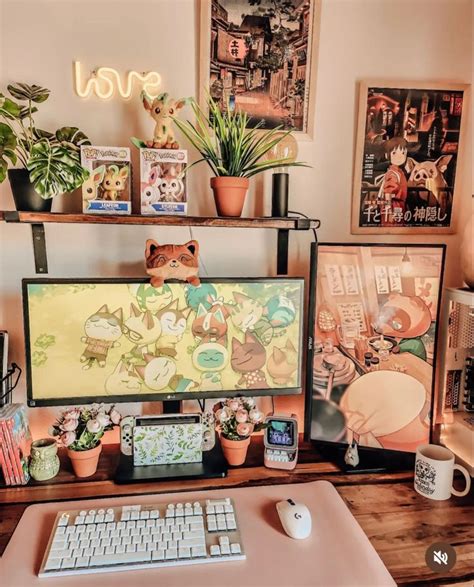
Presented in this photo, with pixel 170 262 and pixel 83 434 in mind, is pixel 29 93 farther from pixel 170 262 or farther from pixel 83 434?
pixel 83 434

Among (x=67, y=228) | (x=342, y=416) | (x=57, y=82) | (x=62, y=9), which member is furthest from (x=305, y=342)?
(x=62, y=9)

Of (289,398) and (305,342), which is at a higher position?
(305,342)

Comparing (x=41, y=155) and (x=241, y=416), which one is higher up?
(x=41, y=155)

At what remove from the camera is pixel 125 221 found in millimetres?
1179

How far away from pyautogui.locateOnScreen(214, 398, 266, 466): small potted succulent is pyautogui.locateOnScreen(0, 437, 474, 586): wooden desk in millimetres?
47

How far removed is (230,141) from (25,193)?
1.82 ft

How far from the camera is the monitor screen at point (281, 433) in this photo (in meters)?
1.24

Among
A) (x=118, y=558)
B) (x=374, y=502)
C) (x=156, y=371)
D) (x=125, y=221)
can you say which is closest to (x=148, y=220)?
(x=125, y=221)

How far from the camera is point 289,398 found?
1511 millimetres

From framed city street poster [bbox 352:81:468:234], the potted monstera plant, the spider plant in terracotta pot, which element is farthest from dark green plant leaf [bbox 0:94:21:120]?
framed city street poster [bbox 352:81:468:234]

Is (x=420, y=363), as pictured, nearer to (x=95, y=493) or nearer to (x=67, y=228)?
(x=95, y=493)

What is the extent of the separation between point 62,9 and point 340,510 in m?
1.49

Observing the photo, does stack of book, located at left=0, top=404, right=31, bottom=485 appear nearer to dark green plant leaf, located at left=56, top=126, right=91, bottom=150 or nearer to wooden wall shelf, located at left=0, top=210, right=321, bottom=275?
wooden wall shelf, located at left=0, top=210, right=321, bottom=275

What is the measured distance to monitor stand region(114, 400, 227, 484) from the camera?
1.16m
